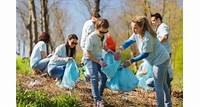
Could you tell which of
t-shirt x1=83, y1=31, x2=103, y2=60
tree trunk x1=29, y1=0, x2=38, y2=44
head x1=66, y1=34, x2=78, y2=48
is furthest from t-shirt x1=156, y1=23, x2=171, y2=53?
tree trunk x1=29, y1=0, x2=38, y2=44

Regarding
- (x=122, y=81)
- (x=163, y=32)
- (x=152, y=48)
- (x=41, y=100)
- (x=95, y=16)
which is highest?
(x=95, y=16)

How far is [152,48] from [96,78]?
1.47ft

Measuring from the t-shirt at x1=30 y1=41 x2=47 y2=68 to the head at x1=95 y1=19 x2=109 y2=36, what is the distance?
0.40 meters

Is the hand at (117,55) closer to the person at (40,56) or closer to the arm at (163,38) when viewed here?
the arm at (163,38)

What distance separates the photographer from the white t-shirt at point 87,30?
16.4 feet

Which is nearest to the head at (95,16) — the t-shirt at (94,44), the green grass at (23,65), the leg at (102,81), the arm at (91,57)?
the t-shirt at (94,44)

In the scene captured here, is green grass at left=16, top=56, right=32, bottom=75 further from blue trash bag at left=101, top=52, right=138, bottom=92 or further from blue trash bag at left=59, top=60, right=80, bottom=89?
blue trash bag at left=101, top=52, right=138, bottom=92

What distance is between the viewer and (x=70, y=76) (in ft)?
16.8

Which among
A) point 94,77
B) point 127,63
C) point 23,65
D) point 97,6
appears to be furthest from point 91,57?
point 23,65

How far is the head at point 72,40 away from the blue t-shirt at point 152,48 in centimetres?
41

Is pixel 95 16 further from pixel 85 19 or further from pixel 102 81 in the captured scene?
pixel 102 81
